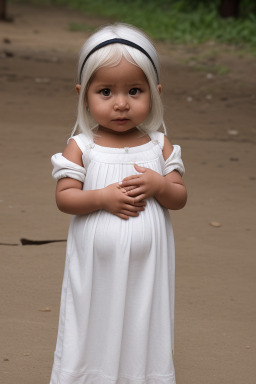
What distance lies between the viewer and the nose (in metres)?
2.54

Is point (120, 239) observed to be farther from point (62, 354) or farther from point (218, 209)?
point (218, 209)

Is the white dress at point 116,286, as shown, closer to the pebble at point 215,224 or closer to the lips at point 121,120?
the lips at point 121,120

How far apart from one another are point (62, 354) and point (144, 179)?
24.7 inches

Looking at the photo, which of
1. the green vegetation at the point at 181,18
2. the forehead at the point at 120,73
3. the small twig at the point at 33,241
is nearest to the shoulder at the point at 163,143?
the forehead at the point at 120,73

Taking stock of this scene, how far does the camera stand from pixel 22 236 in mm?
4793

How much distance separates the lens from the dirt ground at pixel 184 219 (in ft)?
11.5

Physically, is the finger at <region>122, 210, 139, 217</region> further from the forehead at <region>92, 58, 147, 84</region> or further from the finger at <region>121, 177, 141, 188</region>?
the forehead at <region>92, 58, 147, 84</region>

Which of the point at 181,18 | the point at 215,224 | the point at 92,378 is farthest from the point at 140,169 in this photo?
the point at 181,18

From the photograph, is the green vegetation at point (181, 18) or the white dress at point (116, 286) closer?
the white dress at point (116, 286)

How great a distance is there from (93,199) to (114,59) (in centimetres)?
43

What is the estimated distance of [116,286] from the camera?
2.57 m

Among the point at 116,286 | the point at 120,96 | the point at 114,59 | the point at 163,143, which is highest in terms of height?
the point at 114,59

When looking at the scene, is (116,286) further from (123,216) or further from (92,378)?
(92,378)

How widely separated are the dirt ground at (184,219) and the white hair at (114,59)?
44.1 inches
